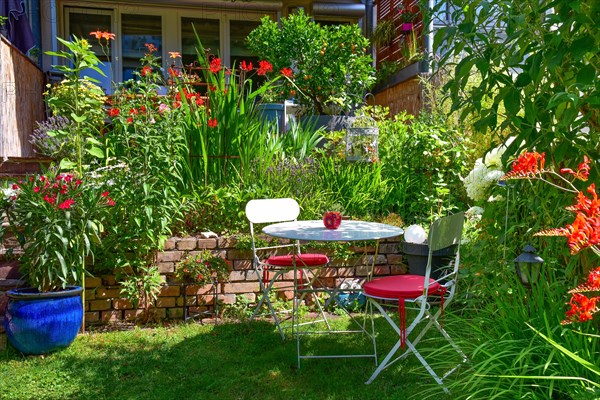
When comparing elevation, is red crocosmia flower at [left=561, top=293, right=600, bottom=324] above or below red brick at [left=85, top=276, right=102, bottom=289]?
above

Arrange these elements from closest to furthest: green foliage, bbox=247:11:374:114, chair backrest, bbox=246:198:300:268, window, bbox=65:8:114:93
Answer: chair backrest, bbox=246:198:300:268 < green foliage, bbox=247:11:374:114 < window, bbox=65:8:114:93

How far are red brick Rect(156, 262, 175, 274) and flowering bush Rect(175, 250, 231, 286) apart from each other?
0.04 metres

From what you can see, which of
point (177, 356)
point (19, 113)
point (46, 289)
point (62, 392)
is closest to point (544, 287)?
point (177, 356)


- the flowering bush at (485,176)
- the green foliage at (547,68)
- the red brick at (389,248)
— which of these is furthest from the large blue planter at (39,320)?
the flowering bush at (485,176)

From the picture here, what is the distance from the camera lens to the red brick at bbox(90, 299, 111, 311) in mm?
4516

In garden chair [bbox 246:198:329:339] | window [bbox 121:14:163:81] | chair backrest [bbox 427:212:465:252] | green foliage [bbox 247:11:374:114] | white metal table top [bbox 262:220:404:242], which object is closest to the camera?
chair backrest [bbox 427:212:465:252]

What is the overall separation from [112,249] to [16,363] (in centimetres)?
111

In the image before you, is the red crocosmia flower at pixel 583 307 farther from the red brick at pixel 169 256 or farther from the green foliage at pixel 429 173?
the green foliage at pixel 429 173

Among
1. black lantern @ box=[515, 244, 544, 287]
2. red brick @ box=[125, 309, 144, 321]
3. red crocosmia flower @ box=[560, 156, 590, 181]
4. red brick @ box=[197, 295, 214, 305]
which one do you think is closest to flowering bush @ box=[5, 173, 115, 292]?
red brick @ box=[125, 309, 144, 321]

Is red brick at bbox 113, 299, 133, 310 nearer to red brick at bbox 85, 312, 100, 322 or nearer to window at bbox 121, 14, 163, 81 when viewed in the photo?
red brick at bbox 85, 312, 100, 322

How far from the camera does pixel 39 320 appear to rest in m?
3.79

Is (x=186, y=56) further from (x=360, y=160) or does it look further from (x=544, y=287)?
(x=544, y=287)

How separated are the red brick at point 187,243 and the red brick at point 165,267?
145mm

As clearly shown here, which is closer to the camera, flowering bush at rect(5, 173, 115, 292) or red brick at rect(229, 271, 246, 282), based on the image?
flowering bush at rect(5, 173, 115, 292)
